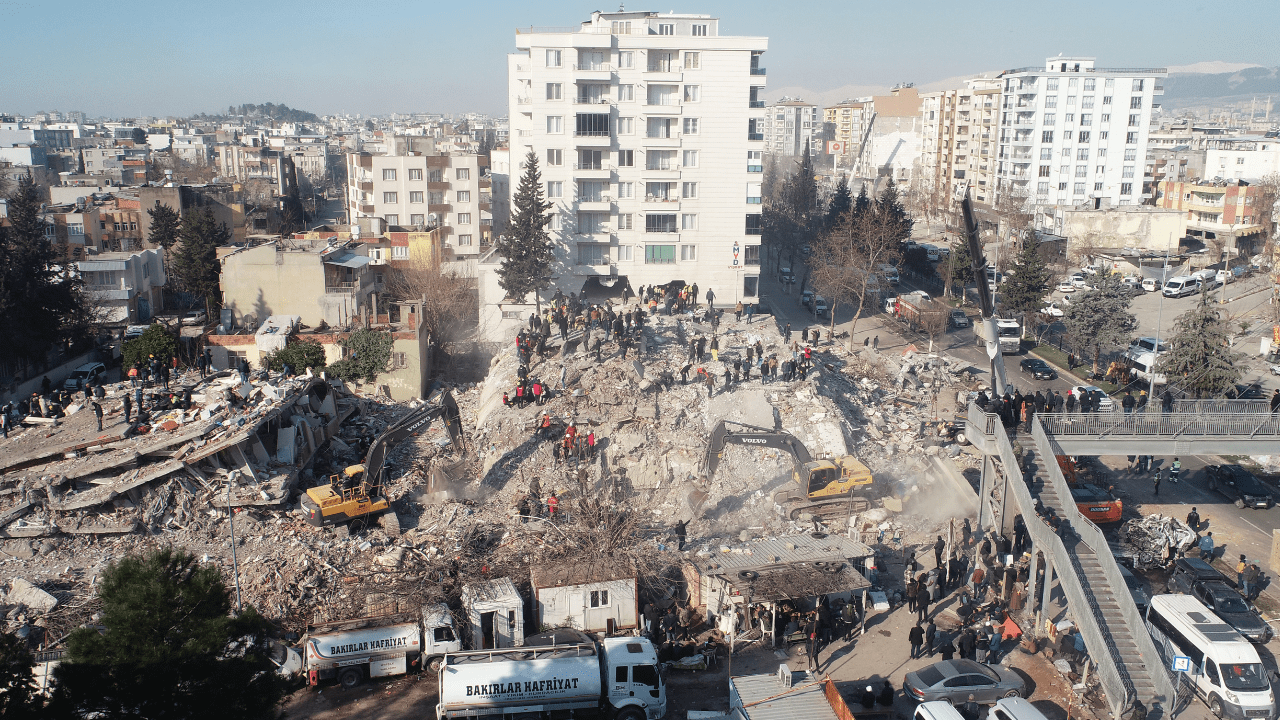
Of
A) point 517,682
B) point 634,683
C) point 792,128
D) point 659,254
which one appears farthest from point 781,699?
point 792,128

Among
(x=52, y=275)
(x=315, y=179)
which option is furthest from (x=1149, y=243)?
(x=315, y=179)

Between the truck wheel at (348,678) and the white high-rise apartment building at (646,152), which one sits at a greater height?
the white high-rise apartment building at (646,152)

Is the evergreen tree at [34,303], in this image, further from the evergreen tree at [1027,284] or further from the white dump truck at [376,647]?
the evergreen tree at [1027,284]

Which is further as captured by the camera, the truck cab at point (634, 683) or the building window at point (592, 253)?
the building window at point (592, 253)

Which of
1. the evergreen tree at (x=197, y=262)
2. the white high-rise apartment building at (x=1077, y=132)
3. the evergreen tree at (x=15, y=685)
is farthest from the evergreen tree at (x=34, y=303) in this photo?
the white high-rise apartment building at (x=1077, y=132)

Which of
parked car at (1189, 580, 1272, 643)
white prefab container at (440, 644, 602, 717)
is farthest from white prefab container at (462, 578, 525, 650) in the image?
parked car at (1189, 580, 1272, 643)

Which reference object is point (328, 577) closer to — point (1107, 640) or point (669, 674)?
point (669, 674)
